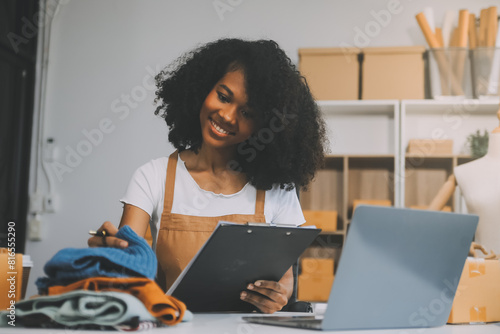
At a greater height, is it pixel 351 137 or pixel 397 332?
pixel 351 137

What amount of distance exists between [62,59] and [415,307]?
3.21 m

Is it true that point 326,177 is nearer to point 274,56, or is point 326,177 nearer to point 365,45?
point 365,45

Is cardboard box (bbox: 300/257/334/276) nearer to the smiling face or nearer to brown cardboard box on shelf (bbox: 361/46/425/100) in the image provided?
brown cardboard box on shelf (bbox: 361/46/425/100)

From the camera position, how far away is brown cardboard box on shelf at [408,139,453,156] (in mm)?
3178

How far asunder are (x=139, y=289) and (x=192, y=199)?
791mm

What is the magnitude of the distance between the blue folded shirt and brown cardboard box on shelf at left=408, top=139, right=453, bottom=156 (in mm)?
2571

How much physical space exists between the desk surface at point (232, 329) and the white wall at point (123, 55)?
2.60m

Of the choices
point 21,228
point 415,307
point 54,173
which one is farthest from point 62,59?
point 415,307

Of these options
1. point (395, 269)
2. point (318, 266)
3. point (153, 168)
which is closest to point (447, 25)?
point (318, 266)

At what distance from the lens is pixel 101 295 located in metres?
0.75

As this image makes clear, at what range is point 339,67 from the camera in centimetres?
326

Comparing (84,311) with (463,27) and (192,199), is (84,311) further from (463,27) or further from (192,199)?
(463,27)

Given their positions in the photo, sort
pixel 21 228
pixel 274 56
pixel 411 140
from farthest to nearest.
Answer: pixel 21 228
pixel 411 140
pixel 274 56

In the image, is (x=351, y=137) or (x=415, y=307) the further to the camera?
(x=351, y=137)
